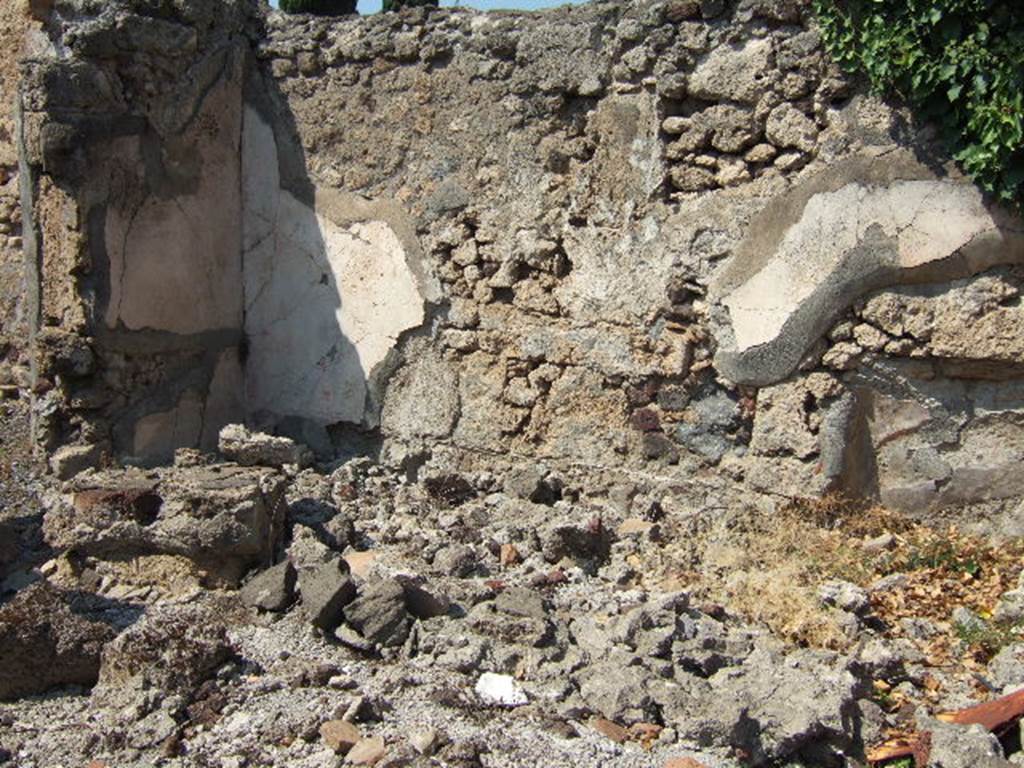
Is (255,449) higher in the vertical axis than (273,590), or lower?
higher

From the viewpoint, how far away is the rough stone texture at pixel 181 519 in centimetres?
429

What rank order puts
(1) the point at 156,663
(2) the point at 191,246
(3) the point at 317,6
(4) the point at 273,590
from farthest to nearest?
(3) the point at 317,6 < (2) the point at 191,246 < (4) the point at 273,590 < (1) the point at 156,663

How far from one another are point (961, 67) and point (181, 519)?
317 centimetres

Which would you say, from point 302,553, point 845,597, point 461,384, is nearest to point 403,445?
point 461,384

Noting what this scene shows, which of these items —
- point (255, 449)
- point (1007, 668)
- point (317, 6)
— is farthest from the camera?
point (317, 6)

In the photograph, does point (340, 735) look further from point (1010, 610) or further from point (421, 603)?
point (1010, 610)

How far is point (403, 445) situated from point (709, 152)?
1.98 m

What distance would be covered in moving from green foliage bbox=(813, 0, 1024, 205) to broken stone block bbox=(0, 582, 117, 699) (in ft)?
10.8

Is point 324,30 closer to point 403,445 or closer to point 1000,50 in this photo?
point 403,445

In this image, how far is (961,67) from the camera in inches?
163

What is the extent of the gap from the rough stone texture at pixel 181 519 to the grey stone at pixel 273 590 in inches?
8.5

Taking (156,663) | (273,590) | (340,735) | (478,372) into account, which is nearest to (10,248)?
(478,372)

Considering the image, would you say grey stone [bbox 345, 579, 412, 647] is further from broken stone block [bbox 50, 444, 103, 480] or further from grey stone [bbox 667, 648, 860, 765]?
broken stone block [bbox 50, 444, 103, 480]

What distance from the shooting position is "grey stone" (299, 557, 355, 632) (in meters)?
3.79
